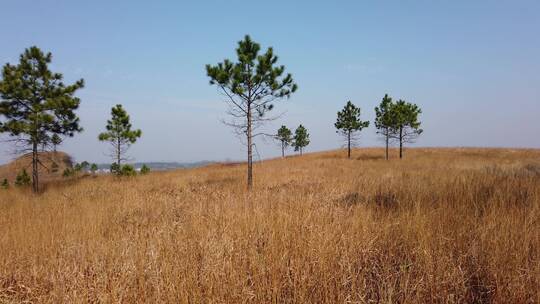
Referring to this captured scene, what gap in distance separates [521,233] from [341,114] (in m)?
38.6

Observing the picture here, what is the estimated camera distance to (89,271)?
284cm

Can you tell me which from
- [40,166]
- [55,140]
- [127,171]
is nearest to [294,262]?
[55,140]

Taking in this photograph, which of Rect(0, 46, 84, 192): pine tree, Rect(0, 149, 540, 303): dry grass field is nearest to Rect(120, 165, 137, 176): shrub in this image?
Rect(0, 46, 84, 192): pine tree

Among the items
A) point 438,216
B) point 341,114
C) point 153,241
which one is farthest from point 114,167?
point 341,114

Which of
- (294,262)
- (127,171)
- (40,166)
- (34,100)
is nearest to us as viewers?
(294,262)

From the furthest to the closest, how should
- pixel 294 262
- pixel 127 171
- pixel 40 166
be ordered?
pixel 40 166
pixel 127 171
pixel 294 262

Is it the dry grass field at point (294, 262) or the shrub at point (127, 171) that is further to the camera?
the shrub at point (127, 171)

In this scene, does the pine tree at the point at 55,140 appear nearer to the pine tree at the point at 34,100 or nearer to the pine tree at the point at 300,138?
the pine tree at the point at 34,100

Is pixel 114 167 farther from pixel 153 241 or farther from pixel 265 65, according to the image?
pixel 153 241

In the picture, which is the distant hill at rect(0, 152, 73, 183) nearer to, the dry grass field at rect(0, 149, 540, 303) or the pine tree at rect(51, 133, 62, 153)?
the pine tree at rect(51, 133, 62, 153)

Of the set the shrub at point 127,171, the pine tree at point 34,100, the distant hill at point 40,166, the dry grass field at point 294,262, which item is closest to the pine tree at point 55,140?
the pine tree at point 34,100

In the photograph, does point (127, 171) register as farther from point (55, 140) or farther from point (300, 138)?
point (300, 138)

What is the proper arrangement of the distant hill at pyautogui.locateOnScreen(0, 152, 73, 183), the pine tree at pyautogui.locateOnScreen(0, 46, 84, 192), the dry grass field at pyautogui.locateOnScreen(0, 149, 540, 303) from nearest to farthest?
1. the dry grass field at pyautogui.locateOnScreen(0, 149, 540, 303)
2. the pine tree at pyautogui.locateOnScreen(0, 46, 84, 192)
3. the distant hill at pyautogui.locateOnScreen(0, 152, 73, 183)

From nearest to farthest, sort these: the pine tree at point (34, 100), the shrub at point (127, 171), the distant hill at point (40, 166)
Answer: the pine tree at point (34, 100) → the shrub at point (127, 171) → the distant hill at point (40, 166)
